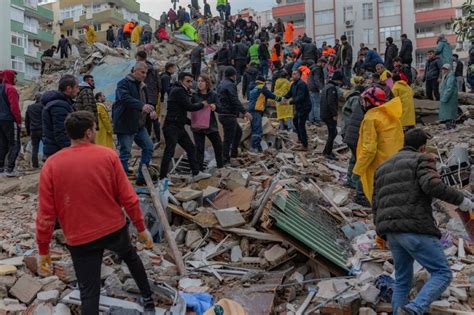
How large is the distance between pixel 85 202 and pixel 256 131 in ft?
25.0

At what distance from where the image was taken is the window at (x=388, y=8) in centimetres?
A: 4825

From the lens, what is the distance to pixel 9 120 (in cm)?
940

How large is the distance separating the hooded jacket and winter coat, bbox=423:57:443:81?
11472mm

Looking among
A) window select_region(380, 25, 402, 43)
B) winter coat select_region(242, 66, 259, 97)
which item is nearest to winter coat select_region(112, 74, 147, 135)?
winter coat select_region(242, 66, 259, 97)

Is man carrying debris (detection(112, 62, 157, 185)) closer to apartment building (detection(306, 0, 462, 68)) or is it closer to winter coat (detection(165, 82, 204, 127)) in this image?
winter coat (detection(165, 82, 204, 127))

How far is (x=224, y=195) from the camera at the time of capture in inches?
298

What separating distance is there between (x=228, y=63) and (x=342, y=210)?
11302 millimetres

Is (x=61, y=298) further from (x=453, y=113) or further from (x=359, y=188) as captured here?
(x=453, y=113)

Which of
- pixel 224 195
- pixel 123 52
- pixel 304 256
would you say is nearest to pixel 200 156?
pixel 224 195

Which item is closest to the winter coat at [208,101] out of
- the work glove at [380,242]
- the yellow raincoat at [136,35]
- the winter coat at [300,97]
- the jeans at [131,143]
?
the jeans at [131,143]

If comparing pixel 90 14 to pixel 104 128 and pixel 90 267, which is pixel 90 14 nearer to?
pixel 104 128

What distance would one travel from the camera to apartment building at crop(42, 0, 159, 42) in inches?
2398

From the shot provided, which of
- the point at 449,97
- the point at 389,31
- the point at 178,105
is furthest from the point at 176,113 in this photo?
the point at 389,31

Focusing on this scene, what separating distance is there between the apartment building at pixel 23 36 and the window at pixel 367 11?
109 ft
